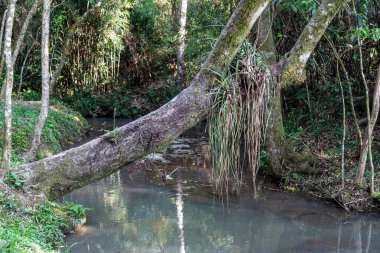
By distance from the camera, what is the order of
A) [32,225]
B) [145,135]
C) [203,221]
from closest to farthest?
[32,225]
[145,135]
[203,221]

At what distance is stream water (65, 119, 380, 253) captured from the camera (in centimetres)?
497

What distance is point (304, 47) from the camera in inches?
192

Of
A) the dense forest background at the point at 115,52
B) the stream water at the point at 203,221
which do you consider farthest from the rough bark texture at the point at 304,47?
the dense forest background at the point at 115,52

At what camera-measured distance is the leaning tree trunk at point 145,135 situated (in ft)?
14.4

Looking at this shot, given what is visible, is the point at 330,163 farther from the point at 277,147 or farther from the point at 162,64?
the point at 162,64

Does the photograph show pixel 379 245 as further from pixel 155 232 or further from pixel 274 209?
pixel 155 232

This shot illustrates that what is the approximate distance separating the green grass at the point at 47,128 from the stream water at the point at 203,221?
1.24 metres

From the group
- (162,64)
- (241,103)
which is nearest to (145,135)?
(241,103)

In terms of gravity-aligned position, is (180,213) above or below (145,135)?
below

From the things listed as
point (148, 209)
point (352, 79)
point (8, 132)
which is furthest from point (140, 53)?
point (8, 132)

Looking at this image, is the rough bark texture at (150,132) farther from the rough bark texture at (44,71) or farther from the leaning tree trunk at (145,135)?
the rough bark texture at (44,71)

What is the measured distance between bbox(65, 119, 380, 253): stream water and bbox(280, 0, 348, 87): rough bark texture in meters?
1.83

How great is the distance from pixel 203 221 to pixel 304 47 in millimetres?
2423

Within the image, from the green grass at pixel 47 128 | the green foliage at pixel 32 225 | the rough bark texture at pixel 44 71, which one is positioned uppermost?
the rough bark texture at pixel 44 71
